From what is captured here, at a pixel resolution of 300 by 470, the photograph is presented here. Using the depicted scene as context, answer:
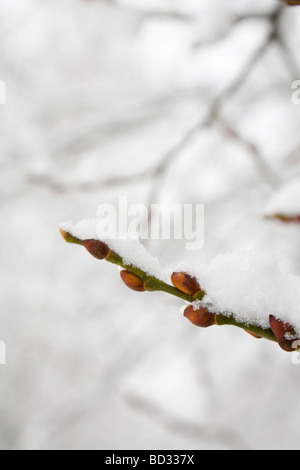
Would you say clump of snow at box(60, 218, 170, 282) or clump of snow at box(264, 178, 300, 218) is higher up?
clump of snow at box(264, 178, 300, 218)

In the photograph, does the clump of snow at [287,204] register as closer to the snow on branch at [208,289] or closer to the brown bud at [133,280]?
the snow on branch at [208,289]

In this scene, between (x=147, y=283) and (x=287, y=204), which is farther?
(x=287, y=204)

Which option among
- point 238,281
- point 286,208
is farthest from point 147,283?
point 286,208

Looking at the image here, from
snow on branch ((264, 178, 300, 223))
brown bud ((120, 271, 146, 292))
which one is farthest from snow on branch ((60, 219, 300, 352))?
snow on branch ((264, 178, 300, 223))

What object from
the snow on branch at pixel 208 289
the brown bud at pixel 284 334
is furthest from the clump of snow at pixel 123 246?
the brown bud at pixel 284 334

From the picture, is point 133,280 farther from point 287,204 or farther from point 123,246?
point 287,204

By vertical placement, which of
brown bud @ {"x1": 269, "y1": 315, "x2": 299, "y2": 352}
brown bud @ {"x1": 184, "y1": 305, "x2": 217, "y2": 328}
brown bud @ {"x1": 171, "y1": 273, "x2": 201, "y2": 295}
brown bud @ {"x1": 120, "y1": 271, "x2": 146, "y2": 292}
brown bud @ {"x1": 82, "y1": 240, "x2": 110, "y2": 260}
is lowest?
brown bud @ {"x1": 269, "y1": 315, "x2": 299, "y2": 352}

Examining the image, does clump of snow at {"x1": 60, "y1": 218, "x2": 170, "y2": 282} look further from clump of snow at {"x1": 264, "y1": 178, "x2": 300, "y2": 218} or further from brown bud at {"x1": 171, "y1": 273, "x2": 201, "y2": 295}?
clump of snow at {"x1": 264, "y1": 178, "x2": 300, "y2": 218}
